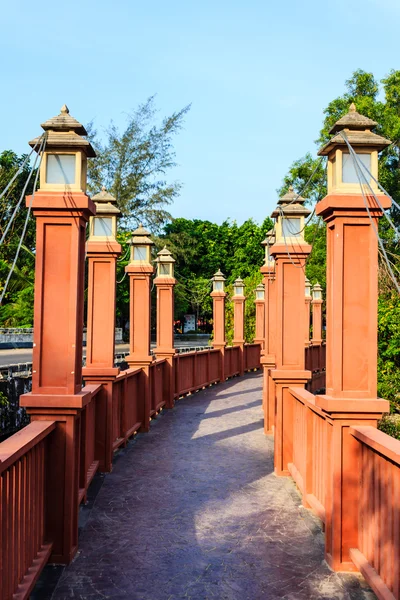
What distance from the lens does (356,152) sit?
15.9 feet

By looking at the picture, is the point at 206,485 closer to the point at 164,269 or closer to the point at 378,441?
the point at 378,441

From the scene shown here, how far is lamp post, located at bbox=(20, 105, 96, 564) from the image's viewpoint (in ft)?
15.3

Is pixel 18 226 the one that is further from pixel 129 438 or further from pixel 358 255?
pixel 358 255

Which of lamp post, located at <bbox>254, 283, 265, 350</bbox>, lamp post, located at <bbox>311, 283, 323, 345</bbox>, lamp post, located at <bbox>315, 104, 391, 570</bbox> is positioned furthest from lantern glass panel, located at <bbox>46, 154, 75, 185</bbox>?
lamp post, located at <bbox>311, 283, 323, 345</bbox>

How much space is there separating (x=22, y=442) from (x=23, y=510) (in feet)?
1.42

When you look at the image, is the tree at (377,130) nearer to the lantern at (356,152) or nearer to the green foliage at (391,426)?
the green foliage at (391,426)

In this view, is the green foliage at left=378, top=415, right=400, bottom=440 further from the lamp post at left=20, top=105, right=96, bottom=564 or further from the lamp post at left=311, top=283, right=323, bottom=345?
the lamp post at left=311, top=283, right=323, bottom=345

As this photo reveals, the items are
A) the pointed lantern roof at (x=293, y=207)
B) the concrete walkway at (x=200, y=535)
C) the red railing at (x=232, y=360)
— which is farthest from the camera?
the red railing at (x=232, y=360)

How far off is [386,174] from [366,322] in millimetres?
24085

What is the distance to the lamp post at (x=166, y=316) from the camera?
43.8ft

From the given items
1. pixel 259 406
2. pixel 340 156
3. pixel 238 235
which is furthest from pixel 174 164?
pixel 340 156

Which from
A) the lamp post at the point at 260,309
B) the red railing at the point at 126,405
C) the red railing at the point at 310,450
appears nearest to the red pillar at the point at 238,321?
→ the lamp post at the point at 260,309

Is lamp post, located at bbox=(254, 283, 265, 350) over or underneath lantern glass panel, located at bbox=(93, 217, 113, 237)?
underneath

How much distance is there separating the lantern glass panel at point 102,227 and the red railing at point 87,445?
6.51 feet
